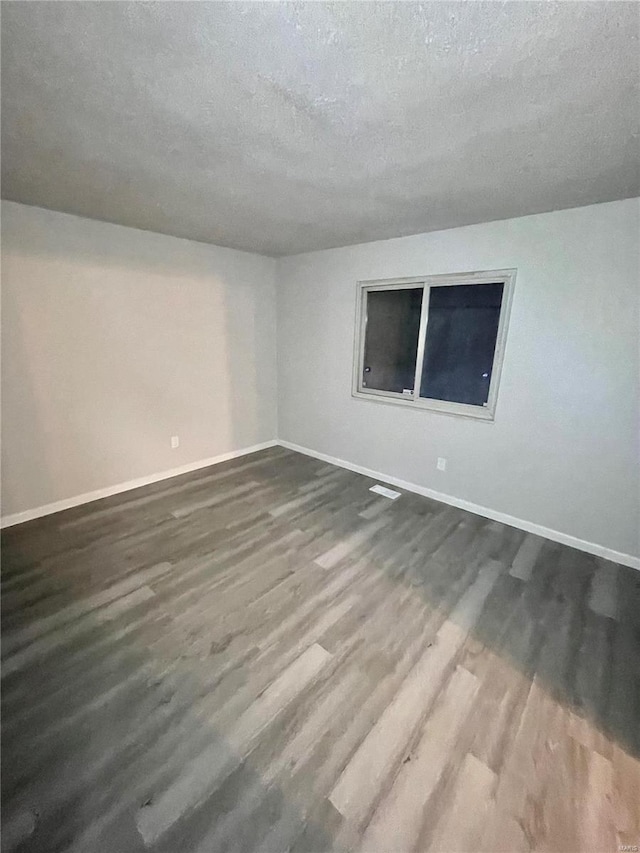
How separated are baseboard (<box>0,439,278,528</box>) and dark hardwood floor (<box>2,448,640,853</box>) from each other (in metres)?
0.13

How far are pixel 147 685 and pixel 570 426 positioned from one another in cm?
302

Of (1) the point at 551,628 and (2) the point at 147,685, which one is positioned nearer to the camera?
(2) the point at 147,685

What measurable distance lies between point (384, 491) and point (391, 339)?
1.58 m

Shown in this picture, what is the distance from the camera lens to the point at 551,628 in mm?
2000

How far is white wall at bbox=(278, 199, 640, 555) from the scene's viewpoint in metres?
2.38

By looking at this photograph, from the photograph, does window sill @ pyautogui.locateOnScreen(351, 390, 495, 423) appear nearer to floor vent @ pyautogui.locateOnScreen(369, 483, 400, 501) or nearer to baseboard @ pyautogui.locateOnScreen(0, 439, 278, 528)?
floor vent @ pyautogui.locateOnScreen(369, 483, 400, 501)

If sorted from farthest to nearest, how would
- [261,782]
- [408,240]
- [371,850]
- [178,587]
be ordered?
[408,240]
[178,587]
[261,782]
[371,850]

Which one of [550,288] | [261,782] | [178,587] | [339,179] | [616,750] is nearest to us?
[261,782]

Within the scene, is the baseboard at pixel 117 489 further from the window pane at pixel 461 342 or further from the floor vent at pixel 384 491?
the window pane at pixel 461 342

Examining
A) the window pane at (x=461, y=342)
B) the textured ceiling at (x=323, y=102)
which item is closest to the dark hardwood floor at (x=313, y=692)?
the window pane at (x=461, y=342)

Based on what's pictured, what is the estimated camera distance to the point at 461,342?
3.26m

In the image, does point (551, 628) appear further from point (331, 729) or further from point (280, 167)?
point (280, 167)

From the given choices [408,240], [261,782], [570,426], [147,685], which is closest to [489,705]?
[261,782]

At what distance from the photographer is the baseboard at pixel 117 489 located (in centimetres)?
287
